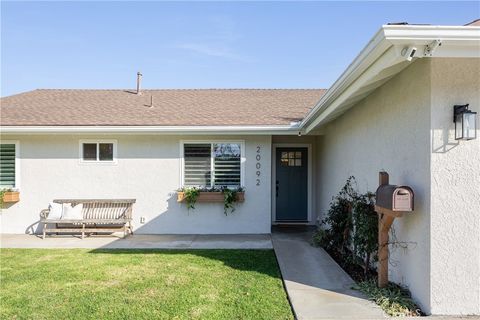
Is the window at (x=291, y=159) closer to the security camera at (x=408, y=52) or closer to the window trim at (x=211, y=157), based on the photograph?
the window trim at (x=211, y=157)

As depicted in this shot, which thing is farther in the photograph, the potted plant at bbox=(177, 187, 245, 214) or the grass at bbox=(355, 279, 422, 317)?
the potted plant at bbox=(177, 187, 245, 214)

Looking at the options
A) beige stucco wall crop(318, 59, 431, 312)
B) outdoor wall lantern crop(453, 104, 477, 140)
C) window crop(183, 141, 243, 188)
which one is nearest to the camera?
outdoor wall lantern crop(453, 104, 477, 140)

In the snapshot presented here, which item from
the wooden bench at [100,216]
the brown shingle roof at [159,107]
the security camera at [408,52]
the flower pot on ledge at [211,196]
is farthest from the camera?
the brown shingle roof at [159,107]

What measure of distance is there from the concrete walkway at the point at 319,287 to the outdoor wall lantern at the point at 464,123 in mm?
2154

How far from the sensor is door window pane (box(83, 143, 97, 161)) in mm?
8914

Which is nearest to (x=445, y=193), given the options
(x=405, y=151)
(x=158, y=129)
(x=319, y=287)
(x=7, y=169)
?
(x=405, y=151)

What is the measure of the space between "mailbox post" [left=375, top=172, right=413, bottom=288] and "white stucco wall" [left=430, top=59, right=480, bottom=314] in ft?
0.90

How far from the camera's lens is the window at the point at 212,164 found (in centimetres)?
886

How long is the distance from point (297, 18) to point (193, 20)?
3.21 m

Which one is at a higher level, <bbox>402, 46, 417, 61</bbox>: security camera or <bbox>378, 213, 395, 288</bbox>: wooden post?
<bbox>402, 46, 417, 61</bbox>: security camera

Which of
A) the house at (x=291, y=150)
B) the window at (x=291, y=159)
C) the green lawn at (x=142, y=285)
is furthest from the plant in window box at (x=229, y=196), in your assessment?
the window at (x=291, y=159)

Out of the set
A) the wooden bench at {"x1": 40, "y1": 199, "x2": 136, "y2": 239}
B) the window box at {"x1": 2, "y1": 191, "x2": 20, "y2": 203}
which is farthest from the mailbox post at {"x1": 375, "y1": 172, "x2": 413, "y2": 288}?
the window box at {"x1": 2, "y1": 191, "x2": 20, "y2": 203}

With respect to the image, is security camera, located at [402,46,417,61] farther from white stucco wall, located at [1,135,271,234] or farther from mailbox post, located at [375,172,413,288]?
white stucco wall, located at [1,135,271,234]

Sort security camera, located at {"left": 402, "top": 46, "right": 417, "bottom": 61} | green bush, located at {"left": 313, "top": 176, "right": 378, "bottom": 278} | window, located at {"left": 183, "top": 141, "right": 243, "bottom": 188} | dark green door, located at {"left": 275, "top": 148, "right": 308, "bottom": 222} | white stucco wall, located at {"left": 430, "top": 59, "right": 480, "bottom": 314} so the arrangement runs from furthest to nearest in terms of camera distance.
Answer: dark green door, located at {"left": 275, "top": 148, "right": 308, "bottom": 222}, window, located at {"left": 183, "top": 141, "right": 243, "bottom": 188}, green bush, located at {"left": 313, "top": 176, "right": 378, "bottom": 278}, white stucco wall, located at {"left": 430, "top": 59, "right": 480, "bottom": 314}, security camera, located at {"left": 402, "top": 46, "right": 417, "bottom": 61}
